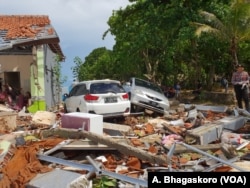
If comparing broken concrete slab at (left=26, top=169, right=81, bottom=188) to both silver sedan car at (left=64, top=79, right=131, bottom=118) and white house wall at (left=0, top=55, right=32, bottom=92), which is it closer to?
silver sedan car at (left=64, top=79, right=131, bottom=118)

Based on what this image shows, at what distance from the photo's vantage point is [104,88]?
14.4m

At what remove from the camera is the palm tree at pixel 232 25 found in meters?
20.9

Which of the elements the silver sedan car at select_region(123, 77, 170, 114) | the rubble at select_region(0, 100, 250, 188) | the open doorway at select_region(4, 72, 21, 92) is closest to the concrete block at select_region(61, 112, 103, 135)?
the rubble at select_region(0, 100, 250, 188)

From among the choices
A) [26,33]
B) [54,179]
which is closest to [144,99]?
[26,33]

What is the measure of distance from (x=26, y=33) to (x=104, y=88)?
5332 millimetres

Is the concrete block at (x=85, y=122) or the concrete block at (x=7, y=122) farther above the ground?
the concrete block at (x=85, y=122)

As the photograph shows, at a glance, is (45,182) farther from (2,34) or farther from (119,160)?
(2,34)

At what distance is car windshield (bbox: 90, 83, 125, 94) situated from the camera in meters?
14.2

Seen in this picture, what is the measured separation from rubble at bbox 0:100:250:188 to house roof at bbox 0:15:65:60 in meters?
6.18

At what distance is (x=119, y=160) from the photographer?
835 centimetres

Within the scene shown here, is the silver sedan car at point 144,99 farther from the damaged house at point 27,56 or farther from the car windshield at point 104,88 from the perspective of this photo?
the damaged house at point 27,56

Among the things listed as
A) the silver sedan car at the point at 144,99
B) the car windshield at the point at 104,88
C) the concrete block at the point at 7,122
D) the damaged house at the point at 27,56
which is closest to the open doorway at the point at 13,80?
the damaged house at the point at 27,56

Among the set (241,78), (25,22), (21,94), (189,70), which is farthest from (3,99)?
(189,70)

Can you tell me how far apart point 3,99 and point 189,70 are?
67.5 ft
